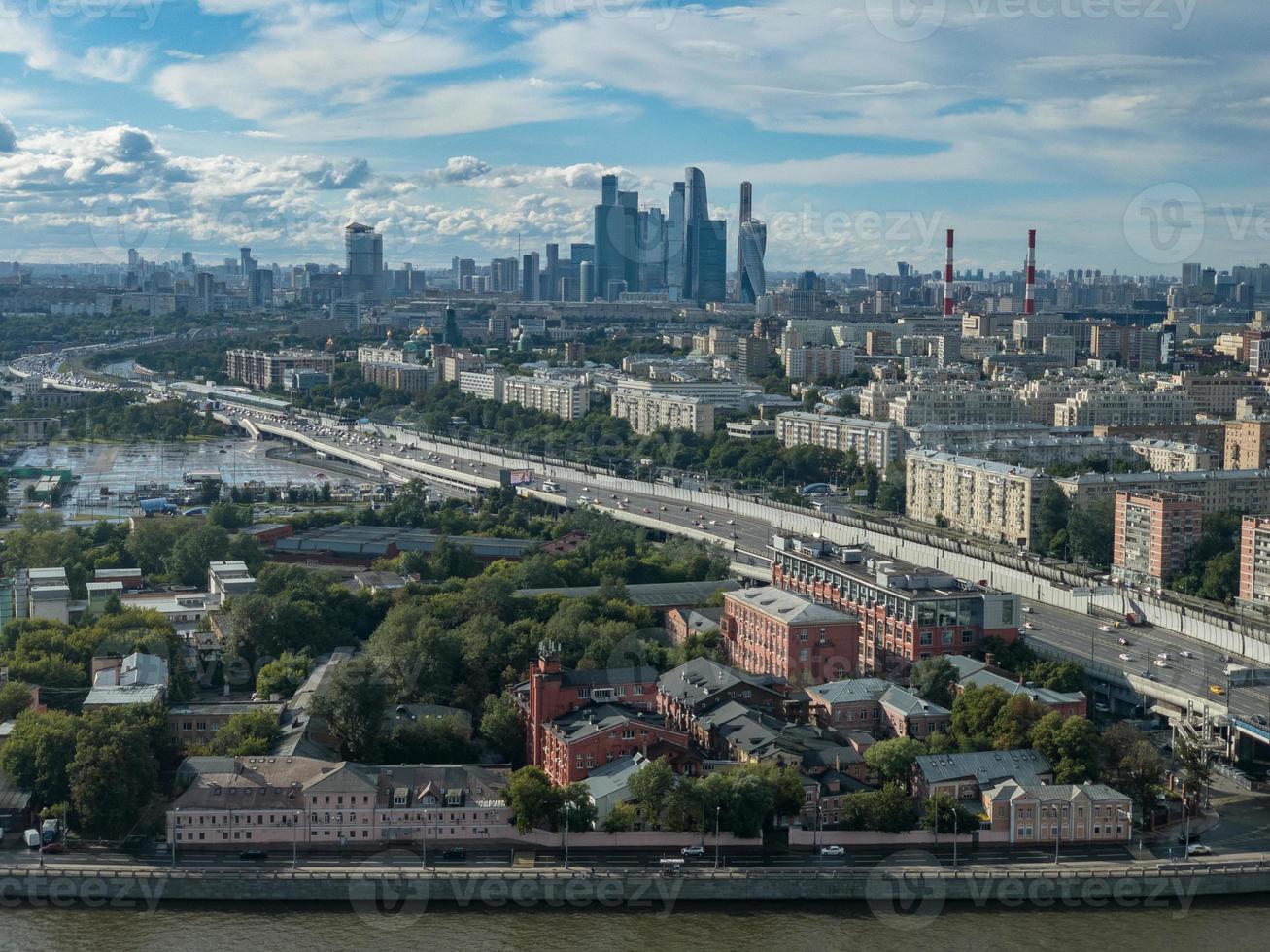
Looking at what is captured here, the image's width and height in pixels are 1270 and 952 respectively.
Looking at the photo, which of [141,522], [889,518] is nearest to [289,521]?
[141,522]

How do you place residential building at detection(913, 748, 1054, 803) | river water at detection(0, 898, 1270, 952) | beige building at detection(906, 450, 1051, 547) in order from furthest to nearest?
1. beige building at detection(906, 450, 1051, 547)
2. residential building at detection(913, 748, 1054, 803)
3. river water at detection(0, 898, 1270, 952)

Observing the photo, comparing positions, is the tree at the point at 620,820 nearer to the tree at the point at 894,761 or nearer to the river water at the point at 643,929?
the river water at the point at 643,929

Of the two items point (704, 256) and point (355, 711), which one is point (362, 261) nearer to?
point (704, 256)

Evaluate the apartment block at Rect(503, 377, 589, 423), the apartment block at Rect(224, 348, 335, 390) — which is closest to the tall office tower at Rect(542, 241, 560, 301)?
the apartment block at Rect(224, 348, 335, 390)

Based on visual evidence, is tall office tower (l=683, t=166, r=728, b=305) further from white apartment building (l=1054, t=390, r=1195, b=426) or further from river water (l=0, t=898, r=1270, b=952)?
river water (l=0, t=898, r=1270, b=952)

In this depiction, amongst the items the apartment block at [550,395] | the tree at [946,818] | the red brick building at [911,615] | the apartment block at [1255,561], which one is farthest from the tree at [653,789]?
the apartment block at [550,395]

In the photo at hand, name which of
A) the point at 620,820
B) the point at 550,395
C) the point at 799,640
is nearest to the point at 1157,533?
the point at 799,640
